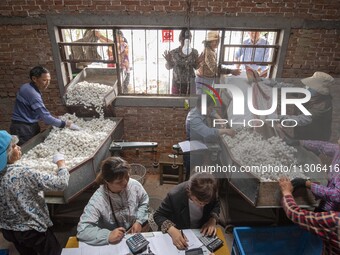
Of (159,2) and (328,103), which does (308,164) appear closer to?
(328,103)

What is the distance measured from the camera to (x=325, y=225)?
1.82 metres

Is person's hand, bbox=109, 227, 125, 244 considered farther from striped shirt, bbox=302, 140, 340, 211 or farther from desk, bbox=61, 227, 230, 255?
striped shirt, bbox=302, 140, 340, 211

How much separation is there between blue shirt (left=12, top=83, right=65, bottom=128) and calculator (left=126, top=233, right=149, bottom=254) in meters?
2.36

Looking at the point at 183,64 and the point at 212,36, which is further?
the point at 183,64

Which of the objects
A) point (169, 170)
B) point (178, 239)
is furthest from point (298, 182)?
point (169, 170)

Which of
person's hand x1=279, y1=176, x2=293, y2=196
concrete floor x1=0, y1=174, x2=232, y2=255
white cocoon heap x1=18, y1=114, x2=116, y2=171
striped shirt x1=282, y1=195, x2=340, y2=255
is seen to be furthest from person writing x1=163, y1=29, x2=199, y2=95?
striped shirt x1=282, y1=195, x2=340, y2=255

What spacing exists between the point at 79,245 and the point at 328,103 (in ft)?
11.4

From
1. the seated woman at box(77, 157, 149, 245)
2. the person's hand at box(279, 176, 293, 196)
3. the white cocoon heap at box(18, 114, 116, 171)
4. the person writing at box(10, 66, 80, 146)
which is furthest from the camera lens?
the person writing at box(10, 66, 80, 146)

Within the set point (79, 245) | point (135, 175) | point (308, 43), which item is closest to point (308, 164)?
point (308, 43)

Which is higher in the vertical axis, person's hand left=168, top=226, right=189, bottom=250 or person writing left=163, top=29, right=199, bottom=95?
Result: person writing left=163, top=29, right=199, bottom=95

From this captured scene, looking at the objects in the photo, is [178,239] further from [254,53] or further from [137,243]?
[254,53]

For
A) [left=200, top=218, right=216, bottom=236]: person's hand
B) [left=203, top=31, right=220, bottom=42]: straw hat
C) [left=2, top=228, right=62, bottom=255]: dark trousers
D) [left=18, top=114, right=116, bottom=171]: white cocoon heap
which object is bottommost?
[left=2, top=228, right=62, bottom=255]: dark trousers

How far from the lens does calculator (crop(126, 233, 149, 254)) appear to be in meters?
2.10

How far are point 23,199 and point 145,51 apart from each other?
3127 millimetres
